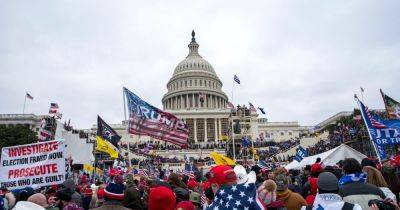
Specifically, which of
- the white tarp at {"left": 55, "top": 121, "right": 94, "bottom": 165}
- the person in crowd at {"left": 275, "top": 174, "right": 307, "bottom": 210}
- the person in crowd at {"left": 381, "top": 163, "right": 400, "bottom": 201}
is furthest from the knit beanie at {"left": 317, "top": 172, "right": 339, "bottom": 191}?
the white tarp at {"left": 55, "top": 121, "right": 94, "bottom": 165}

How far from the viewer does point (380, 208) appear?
4547 mm

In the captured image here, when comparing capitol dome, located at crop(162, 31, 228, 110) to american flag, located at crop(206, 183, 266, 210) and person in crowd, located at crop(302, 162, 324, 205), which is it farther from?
american flag, located at crop(206, 183, 266, 210)

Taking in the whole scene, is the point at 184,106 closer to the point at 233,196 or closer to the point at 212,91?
the point at 212,91

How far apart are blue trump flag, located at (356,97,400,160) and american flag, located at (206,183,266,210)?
10.2m

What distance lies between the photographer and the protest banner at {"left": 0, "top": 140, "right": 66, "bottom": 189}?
1007 cm

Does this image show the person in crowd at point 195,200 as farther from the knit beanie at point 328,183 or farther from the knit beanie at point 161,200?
the knit beanie at point 328,183

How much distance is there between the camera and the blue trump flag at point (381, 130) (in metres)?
13.4

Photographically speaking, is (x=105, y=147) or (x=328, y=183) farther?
(x=105, y=147)

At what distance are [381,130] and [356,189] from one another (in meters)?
9.30

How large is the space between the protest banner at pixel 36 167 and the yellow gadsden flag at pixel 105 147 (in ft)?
32.4

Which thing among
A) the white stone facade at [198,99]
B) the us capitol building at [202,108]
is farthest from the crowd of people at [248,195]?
the white stone facade at [198,99]

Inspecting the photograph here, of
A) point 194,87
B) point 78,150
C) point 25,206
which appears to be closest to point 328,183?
point 25,206

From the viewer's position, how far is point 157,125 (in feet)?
60.3

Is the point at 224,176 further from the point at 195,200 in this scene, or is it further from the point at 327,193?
the point at 195,200
